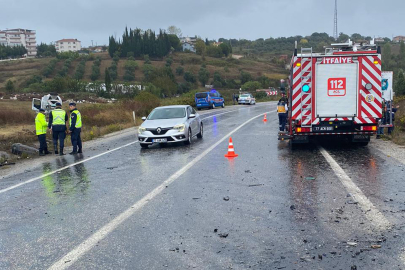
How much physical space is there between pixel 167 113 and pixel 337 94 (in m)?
6.28

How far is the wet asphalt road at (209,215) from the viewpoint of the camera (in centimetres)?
468

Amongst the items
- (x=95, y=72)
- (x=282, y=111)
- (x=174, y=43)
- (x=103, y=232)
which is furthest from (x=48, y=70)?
(x=103, y=232)

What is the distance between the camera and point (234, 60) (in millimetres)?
133625

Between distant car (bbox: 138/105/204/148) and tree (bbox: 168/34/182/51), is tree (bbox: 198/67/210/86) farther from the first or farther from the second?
distant car (bbox: 138/105/204/148)

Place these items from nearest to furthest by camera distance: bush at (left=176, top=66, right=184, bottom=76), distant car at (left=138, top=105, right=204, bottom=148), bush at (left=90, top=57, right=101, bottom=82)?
distant car at (left=138, top=105, right=204, bottom=148) → bush at (left=90, top=57, right=101, bottom=82) → bush at (left=176, top=66, right=184, bottom=76)

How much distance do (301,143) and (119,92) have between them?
4935 cm

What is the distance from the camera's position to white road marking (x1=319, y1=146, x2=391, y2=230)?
5653mm

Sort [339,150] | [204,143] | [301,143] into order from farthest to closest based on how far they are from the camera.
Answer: [204,143], [301,143], [339,150]

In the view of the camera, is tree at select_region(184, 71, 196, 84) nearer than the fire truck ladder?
No

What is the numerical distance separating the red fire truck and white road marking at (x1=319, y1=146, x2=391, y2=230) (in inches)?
100

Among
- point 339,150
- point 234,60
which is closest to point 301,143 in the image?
point 339,150

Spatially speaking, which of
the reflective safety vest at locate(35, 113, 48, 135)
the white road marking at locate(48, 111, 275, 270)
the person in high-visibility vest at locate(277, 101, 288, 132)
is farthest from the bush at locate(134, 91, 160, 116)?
the white road marking at locate(48, 111, 275, 270)

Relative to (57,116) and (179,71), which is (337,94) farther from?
(179,71)

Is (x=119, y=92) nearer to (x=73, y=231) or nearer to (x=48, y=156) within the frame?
(x=48, y=156)
